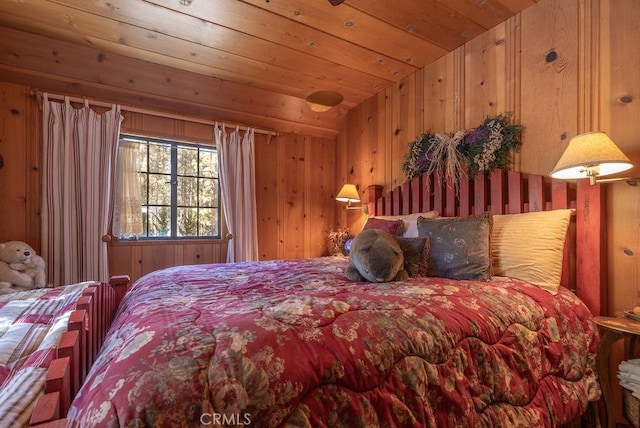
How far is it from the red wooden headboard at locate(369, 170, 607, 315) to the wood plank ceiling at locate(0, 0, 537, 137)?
110cm

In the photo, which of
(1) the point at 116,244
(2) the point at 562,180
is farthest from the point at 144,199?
(2) the point at 562,180

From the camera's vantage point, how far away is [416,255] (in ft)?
5.67

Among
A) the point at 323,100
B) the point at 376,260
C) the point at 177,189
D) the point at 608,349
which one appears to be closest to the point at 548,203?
the point at 608,349

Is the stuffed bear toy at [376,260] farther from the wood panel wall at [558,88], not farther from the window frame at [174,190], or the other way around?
the window frame at [174,190]

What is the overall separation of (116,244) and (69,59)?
1512 mm

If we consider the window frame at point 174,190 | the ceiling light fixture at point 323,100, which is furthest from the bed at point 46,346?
the ceiling light fixture at point 323,100

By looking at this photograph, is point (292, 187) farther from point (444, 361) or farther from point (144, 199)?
point (444, 361)

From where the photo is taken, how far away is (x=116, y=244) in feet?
8.79

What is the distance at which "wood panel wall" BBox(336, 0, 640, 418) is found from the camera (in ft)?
5.13

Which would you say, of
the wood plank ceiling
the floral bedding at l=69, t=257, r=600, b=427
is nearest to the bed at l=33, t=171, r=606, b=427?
the floral bedding at l=69, t=257, r=600, b=427

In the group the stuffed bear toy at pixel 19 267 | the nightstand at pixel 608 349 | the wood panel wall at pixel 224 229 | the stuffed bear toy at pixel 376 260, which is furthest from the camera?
the wood panel wall at pixel 224 229

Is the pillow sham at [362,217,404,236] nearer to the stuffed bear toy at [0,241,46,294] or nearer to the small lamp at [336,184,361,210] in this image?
the small lamp at [336,184,361,210]

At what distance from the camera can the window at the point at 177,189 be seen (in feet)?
9.38

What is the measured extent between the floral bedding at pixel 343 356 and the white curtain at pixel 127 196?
1.51 meters
